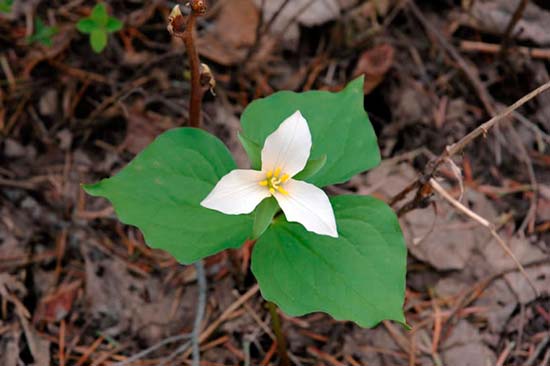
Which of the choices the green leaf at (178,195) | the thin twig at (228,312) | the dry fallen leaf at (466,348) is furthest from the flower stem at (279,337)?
the dry fallen leaf at (466,348)

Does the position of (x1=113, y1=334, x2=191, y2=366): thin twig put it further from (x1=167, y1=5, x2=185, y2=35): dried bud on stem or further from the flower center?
(x1=167, y1=5, x2=185, y2=35): dried bud on stem

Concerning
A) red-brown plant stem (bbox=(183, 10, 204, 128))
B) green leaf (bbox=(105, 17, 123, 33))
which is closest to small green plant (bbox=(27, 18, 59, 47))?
green leaf (bbox=(105, 17, 123, 33))

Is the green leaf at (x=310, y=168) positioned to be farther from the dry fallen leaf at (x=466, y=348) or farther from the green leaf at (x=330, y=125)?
the dry fallen leaf at (x=466, y=348)

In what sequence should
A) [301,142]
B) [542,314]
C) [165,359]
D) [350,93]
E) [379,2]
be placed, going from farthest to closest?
[379,2]
[542,314]
[165,359]
[350,93]
[301,142]

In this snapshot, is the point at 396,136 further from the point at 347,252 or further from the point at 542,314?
the point at 347,252

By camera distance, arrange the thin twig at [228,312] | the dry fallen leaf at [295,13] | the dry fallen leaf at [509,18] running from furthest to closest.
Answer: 1. the dry fallen leaf at [509,18]
2. the dry fallen leaf at [295,13]
3. the thin twig at [228,312]

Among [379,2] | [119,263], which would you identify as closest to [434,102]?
[379,2]
